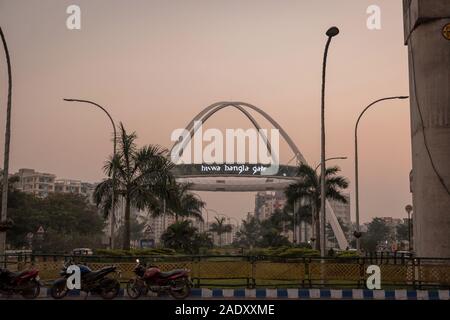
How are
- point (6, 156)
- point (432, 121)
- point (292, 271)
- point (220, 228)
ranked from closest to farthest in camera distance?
point (292, 271) → point (432, 121) → point (6, 156) → point (220, 228)

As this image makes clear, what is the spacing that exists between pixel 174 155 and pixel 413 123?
91.8 m

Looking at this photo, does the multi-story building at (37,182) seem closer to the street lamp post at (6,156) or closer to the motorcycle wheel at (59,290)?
the street lamp post at (6,156)

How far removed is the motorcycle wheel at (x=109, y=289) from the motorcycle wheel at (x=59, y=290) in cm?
107

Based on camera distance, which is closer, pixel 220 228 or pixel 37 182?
pixel 220 228

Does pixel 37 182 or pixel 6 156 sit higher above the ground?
pixel 37 182

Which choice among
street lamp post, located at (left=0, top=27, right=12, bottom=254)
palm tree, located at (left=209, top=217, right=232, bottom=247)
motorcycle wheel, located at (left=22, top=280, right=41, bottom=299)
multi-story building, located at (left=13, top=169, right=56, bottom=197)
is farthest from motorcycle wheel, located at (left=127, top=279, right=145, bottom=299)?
multi-story building, located at (left=13, top=169, right=56, bottom=197)

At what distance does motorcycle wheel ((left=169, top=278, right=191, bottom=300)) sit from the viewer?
625 inches

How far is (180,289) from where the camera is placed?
15.9 m

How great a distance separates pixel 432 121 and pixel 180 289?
36.9ft

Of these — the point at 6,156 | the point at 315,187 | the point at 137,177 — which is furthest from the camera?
the point at 315,187

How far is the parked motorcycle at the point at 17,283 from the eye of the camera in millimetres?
15781

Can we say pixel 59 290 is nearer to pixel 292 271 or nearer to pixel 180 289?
pixel 180 289

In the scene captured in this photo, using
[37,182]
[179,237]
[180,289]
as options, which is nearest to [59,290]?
[180,289]
